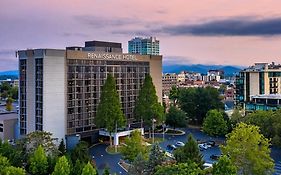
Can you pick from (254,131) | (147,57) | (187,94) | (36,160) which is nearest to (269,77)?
(187,94)

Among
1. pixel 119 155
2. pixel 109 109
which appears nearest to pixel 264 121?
pixel 119 155

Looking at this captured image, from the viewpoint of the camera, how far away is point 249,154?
81.9 feet

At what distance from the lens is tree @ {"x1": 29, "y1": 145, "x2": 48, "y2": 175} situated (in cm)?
2866

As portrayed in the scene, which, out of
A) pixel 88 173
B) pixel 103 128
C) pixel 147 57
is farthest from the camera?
pixel 147 57

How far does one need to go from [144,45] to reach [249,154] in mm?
133538

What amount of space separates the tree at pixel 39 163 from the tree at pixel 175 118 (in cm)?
2650

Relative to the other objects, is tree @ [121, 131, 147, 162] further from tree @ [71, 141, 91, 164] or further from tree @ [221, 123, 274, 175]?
tree @ [221, 123, 274, 175]

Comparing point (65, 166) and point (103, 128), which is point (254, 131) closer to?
point (65, 166)

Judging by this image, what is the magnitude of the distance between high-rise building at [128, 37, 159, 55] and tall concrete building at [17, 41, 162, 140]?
358 ft

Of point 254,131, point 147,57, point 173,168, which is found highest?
point 147,57

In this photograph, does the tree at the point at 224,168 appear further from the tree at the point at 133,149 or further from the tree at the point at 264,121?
the tree at the point at 264,121

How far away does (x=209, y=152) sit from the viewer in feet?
130

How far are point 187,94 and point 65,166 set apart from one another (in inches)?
1358

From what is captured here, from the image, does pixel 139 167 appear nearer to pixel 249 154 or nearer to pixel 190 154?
pixel 190 154
